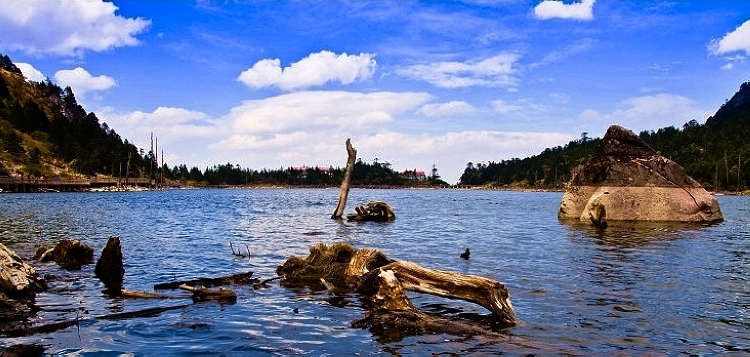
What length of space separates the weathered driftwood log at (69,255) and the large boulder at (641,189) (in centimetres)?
3520

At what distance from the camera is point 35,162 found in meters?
156

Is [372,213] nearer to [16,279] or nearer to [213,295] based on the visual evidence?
[213,295]

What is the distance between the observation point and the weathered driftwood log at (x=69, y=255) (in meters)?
20.8

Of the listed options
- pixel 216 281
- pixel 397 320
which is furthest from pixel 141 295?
pixel 397 320

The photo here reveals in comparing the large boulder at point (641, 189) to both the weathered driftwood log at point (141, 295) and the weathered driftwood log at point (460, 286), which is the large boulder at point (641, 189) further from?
the weathered driftwood log at point (141, 295)

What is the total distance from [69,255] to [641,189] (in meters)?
41.6

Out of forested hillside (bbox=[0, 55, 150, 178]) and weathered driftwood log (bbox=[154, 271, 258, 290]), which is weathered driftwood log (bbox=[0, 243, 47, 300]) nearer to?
weathered driftwood log (bbox=[154, 271, 258, 290])

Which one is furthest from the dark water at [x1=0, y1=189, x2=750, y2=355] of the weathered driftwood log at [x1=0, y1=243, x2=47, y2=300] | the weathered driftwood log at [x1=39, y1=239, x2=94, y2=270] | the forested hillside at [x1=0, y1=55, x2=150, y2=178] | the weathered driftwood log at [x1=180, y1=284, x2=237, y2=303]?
the forested hillside at [x1=0, y1=55, x2=150, y2=178]

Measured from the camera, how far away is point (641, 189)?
4531cm

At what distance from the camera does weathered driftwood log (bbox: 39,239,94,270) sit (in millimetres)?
20848

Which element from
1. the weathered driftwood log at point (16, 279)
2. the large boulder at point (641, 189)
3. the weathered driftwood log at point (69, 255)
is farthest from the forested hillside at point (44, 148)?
the weathered driftwood log at point (16, 279)

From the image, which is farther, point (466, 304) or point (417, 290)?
point (466, 304)

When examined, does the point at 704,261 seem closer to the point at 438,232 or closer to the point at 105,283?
the point at 438,232

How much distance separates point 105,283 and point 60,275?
2662 mm
